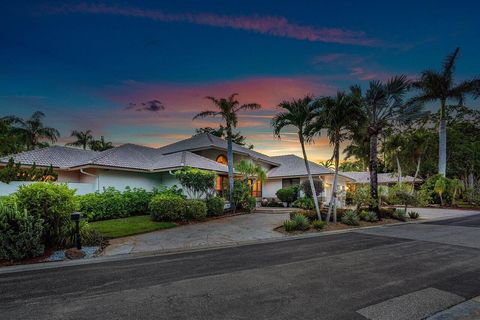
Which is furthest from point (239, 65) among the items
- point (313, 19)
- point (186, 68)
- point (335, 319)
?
point (335, 319)

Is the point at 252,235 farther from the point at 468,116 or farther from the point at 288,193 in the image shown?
the point at 468,116

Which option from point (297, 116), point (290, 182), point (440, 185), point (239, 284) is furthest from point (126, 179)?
point (440, 185)

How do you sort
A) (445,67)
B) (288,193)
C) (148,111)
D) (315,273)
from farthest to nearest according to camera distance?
(445,67)
(288,193)
(148,111)
(315,273)

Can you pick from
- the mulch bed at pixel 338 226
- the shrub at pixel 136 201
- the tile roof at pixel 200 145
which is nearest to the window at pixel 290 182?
the tile roof at pixel 200 145

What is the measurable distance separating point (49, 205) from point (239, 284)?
675 centimetres

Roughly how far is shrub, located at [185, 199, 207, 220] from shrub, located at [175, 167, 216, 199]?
1.59 meters

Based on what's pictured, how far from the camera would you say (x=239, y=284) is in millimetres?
5609

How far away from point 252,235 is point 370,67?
14.0 metres

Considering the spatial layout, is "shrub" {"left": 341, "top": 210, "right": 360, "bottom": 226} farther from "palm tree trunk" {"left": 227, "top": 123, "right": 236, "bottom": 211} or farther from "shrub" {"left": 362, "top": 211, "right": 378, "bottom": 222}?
"palm tree trunk" {"left": 227, "top": 123, "right": 236, "bottom": 211}

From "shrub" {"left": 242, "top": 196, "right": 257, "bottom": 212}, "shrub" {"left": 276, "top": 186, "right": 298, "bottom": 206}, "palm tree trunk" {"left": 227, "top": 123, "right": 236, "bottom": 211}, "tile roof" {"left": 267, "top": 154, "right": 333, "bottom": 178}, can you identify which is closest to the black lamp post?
"palm tree trunk" {"left": 227, "top": 123, "right": 236, "bottom": 211}

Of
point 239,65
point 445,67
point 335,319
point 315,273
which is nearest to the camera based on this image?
point 335,319

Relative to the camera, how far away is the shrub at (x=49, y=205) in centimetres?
816

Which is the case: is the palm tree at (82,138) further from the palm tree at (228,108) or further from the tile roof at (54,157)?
the palm tree at (228,108)

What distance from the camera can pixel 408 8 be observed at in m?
13.9
